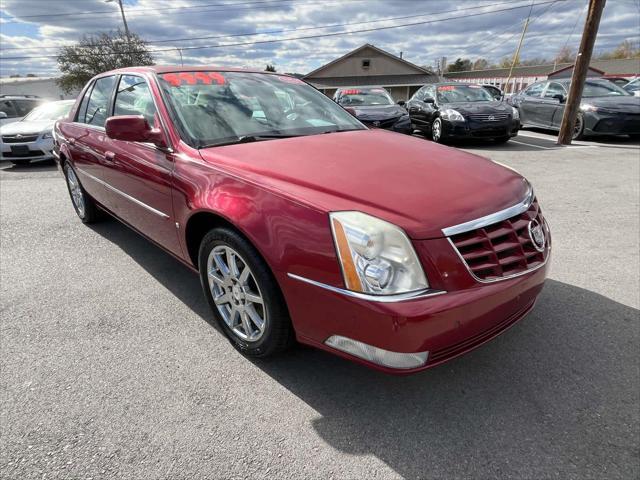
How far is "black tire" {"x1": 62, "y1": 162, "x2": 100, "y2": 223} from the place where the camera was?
4.37 metres

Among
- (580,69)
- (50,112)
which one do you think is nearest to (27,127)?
(50,112)

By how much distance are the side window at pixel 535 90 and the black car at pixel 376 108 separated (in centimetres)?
488

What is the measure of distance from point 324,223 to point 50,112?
10399 millimetres

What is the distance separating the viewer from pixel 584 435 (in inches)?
71.9

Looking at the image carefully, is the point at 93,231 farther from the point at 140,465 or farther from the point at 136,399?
the point at 140,465

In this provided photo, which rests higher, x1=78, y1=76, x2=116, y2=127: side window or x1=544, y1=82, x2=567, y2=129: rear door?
x1=78, y1=76, x2=116, y2=127: side window

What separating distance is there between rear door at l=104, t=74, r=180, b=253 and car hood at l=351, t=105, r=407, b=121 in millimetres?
6513

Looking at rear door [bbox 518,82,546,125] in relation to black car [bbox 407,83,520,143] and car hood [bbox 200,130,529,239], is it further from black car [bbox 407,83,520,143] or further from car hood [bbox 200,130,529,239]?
car hood [bbox 200,130,529,239]

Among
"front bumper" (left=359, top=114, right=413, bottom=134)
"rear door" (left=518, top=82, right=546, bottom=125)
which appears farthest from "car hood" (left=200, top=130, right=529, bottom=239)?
"rear door" (left=518, top=82, right=546, bottom=125)

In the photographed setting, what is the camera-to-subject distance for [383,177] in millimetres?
2016

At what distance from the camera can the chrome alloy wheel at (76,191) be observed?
4.45 m

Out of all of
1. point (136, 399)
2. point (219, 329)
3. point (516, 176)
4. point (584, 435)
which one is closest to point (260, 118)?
point (219, 329)

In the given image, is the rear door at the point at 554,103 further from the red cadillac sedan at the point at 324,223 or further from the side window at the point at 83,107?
the side window at the point at 83,107

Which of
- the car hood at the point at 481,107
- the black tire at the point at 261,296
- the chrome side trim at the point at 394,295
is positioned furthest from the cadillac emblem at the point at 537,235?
the car hood at the point at 481,107
